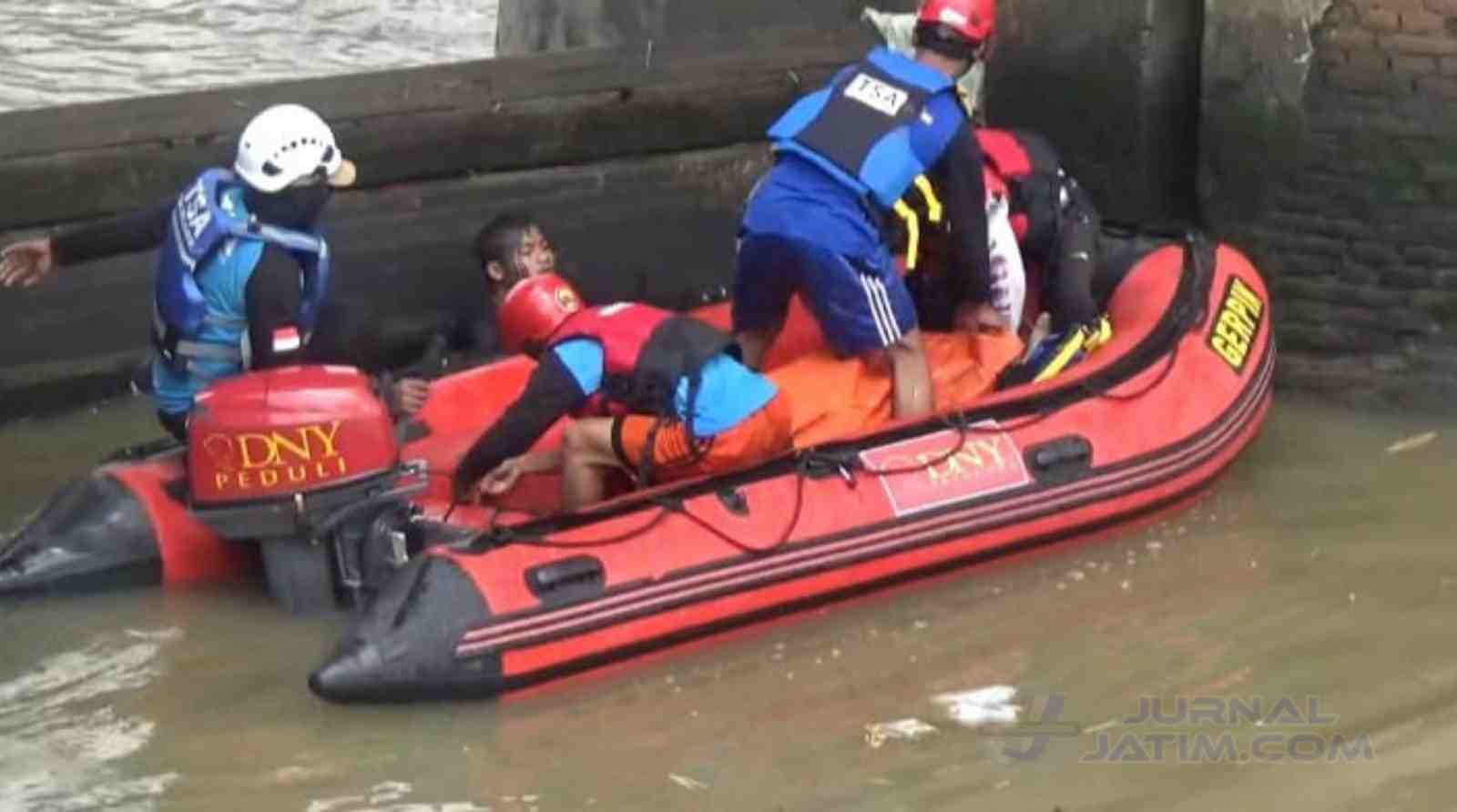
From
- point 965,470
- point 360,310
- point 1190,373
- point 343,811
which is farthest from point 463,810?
point 360,310

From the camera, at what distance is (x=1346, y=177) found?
7.85m

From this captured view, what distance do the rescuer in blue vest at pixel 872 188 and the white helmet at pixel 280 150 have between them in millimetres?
1152

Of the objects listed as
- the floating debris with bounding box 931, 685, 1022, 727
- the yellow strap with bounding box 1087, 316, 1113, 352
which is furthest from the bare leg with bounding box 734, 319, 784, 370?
the floating debris with bounding box 931, 685, 1022, 727

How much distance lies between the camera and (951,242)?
22.5 feet

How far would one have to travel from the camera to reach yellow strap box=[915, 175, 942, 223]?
680 centimetres

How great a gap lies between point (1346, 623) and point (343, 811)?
92.2 inches

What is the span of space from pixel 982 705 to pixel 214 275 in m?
2.04

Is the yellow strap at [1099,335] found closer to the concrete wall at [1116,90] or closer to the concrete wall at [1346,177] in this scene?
the concrete wall at [1346,177]

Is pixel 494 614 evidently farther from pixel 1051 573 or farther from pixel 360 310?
pixel 360 310

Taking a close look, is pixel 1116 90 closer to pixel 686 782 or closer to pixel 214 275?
pixel 214 275

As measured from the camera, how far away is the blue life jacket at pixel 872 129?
6625 mm

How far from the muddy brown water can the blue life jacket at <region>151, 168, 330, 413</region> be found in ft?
1.83

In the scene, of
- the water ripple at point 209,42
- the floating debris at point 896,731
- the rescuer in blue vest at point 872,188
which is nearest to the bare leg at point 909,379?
the rescuer in blue vest at point 872,188

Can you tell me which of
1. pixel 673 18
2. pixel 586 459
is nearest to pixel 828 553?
pixel 586 459
